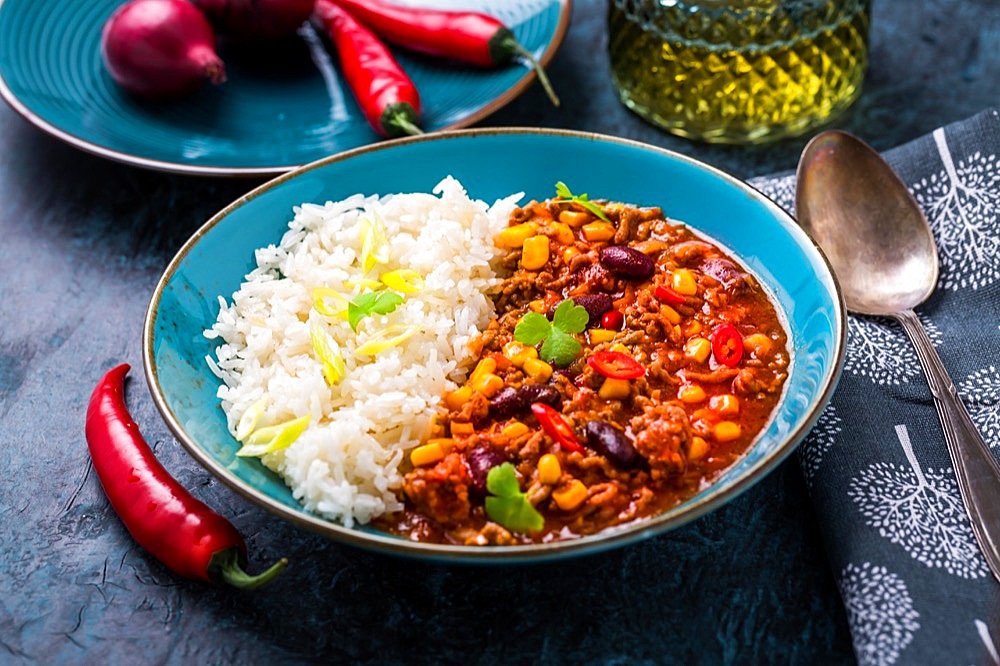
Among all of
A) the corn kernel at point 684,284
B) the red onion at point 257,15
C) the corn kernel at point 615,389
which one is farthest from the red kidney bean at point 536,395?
the red onion at point 257,15

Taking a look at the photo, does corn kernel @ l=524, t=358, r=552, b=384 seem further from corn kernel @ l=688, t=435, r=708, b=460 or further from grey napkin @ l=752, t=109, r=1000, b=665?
grey napkin @ l=752, t=109, r=1000, b=665

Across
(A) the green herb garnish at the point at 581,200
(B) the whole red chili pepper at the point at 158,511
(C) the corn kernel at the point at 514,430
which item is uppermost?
(A) the green herb garnish at the point at 581,200

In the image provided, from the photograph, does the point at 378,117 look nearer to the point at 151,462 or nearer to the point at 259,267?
the point at 259,267

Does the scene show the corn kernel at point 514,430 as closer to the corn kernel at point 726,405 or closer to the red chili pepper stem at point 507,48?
the corn kernel at point 726,405

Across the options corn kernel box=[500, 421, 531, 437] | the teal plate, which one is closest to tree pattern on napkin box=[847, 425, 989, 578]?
corn kernel box=[500, 421, 531, 437]

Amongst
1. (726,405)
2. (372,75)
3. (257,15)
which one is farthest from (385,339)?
(257,15)

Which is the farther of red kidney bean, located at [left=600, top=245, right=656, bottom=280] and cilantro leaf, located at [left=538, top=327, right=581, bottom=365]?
red kidney bean, located at [left=600, top=245, right=656, bottom=280]

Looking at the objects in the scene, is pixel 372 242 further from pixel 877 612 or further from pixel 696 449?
pixel 877 612
